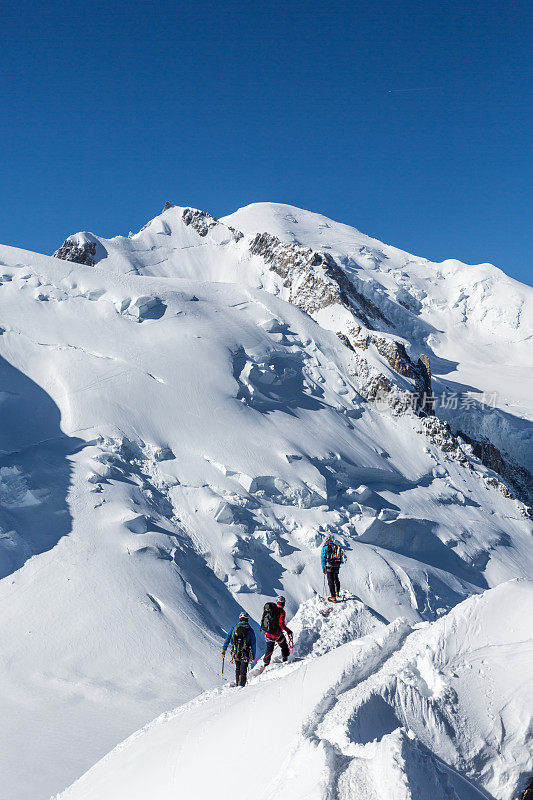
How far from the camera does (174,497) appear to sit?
869 inches

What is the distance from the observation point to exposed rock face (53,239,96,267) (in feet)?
171

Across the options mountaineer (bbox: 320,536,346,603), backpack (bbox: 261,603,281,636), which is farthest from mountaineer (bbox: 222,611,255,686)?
mountaineer (bbox: 320,536,346,603)

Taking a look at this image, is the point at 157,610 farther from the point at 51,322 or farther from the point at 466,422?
the point at 466,422

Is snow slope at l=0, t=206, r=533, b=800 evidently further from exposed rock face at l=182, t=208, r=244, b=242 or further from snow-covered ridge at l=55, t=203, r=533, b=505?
exposed rock face at l=182, t=208, r=244, b=242

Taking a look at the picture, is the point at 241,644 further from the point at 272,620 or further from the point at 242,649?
the point at 272,620

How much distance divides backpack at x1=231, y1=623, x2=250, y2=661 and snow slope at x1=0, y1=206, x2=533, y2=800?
7.13 feet

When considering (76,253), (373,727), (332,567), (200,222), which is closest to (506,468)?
(200,222)

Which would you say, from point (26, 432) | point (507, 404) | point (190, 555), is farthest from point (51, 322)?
point (507, 404)

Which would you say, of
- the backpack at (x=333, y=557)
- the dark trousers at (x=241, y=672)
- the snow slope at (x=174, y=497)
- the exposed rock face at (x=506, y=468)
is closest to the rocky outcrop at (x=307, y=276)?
the snow slope at (x=174, y=497)

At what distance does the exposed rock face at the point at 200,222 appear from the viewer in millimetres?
59438

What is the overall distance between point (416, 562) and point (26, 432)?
15.2 meters

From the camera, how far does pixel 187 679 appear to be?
13.7 meters

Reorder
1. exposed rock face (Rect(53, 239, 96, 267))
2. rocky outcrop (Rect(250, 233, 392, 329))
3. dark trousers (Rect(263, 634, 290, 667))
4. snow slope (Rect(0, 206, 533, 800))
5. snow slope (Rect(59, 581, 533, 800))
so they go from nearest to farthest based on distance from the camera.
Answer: snow slope (Rect(59, 581, 533, 800)) → dark trousers (Rect(263, 634, 290, 667)) → snow slope (Rect(0, 206, 533, 800)) → rocky outcrop (Rect(250, 233, 392, 329)) → exposed rock face (Rect(53, 239, 96, 267))

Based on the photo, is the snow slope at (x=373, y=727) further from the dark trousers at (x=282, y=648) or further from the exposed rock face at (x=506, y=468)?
the exposed rock face at (x=506, y=468)
